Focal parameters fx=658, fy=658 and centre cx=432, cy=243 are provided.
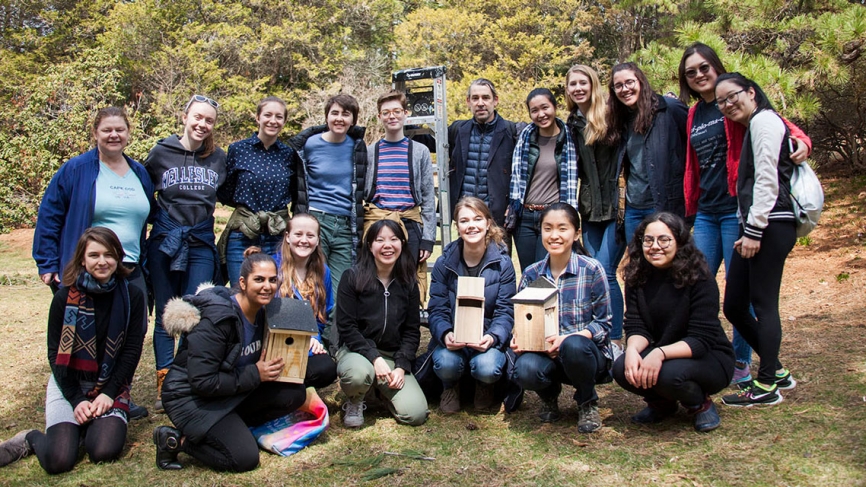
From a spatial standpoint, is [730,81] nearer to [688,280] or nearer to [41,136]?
[688,280]

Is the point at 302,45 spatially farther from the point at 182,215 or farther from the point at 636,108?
the point at 636,108

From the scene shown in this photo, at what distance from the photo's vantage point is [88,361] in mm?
3383

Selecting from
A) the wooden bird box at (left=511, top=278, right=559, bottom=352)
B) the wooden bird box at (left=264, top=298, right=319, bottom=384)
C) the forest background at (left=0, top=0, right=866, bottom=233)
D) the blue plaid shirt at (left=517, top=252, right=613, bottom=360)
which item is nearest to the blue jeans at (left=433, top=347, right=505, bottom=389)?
the wooden bird box at (left=511, top=278, right=559, bottom=352)

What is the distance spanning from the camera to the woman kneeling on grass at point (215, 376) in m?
3.17

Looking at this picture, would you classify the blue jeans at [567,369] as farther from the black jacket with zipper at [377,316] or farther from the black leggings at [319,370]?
the black leggings at [319,370]

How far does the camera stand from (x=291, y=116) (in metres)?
25.2

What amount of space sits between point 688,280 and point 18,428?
3.91 metres

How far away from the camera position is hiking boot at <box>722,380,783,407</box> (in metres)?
3.60

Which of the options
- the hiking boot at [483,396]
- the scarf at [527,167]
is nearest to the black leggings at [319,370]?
the hiking boot at [483,396]

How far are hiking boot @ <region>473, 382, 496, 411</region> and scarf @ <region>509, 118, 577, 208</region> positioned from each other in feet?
4.29

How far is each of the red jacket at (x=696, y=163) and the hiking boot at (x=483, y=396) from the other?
63.3 inches

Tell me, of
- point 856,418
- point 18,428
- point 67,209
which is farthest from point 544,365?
point 18,428

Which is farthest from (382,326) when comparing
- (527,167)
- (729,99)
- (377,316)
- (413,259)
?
(729,99)

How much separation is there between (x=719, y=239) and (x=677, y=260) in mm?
671
